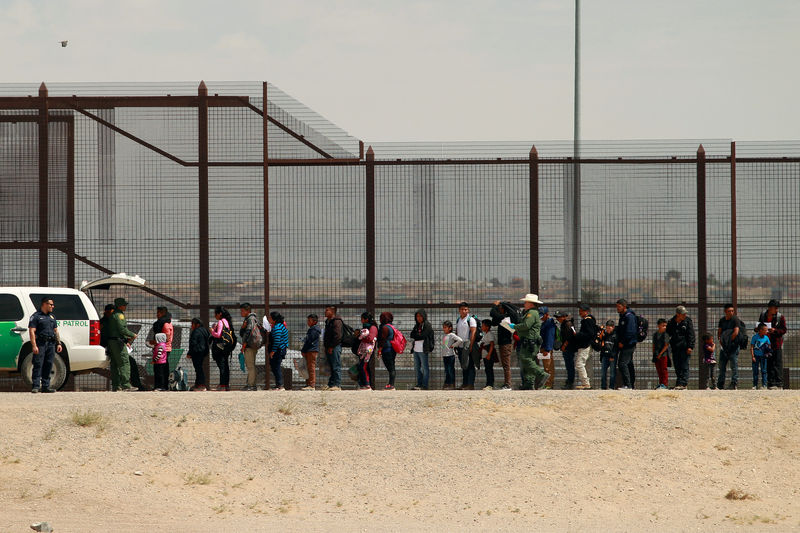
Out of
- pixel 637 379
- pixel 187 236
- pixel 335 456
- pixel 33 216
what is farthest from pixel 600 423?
pixel 33 216

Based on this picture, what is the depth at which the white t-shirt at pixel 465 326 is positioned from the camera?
19.2m

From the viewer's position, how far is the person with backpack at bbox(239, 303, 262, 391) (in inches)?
746

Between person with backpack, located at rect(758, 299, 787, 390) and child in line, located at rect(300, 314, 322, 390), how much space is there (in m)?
7.24

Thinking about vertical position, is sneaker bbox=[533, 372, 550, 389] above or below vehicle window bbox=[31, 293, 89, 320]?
below

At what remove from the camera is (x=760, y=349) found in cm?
1895

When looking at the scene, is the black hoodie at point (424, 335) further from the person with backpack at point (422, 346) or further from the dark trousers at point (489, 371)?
the dark trousers at point (489, 371)

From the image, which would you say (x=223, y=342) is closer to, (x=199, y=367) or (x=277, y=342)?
(x=199, y=367)

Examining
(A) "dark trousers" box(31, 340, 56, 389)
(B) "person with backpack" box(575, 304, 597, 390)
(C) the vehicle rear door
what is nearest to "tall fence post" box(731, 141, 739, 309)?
(B) "person with backpack" box(575, 304, 597, 390)

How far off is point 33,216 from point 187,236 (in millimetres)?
2914

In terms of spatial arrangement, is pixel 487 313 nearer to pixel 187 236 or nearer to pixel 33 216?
pixel 187 236

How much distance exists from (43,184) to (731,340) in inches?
477

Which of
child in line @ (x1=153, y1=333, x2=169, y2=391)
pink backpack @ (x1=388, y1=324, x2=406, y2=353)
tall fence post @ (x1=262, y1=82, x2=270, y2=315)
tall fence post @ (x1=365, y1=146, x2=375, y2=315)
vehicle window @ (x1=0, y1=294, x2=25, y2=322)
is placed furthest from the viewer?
tall fence post @ (x1=365, y1=146, x2=375, y2=315)

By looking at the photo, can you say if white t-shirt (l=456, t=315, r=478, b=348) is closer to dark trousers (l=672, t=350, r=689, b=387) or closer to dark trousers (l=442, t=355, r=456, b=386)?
dark trousers (l=442, t=355, r=456, b=386)

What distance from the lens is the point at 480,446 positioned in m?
15.0
